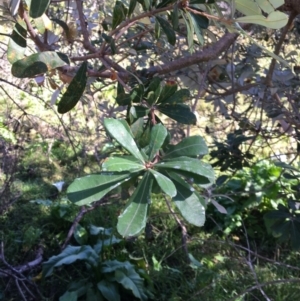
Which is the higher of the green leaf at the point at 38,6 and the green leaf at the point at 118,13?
the green leaf at the point at 38,6

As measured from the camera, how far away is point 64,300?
212 centimetres

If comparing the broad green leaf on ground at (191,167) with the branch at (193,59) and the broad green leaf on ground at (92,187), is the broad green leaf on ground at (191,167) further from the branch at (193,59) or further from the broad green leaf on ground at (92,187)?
the branch at (193,59)

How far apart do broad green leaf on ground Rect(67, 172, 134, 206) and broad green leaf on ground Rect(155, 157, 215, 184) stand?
0.07 metres

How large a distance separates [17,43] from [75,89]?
0.13m

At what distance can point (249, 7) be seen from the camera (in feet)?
2.81

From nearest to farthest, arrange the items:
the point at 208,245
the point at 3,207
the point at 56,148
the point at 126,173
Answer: the point at 126,173, the point at 3,207, the point at 208,245, the point at 56,148

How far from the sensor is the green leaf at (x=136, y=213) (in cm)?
65

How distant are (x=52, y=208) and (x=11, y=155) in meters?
0.53

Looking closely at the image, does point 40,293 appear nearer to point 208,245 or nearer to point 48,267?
point 48,267

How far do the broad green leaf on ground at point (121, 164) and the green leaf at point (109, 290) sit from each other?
164 cm

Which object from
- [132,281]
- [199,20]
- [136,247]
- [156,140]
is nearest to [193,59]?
[199,20]

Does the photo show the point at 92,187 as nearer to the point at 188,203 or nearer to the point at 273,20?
the point at 188,203

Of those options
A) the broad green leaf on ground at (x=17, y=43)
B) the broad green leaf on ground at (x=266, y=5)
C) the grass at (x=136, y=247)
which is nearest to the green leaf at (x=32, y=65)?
the broad green leaf on ground at (x=17, y=43)

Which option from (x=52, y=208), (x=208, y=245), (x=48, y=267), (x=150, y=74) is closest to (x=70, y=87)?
(x=150, y=74)
